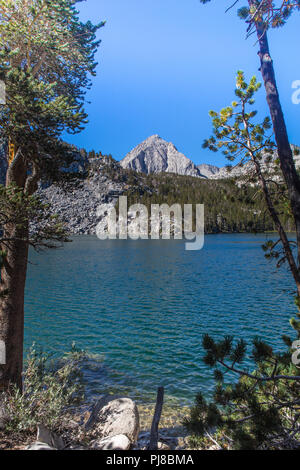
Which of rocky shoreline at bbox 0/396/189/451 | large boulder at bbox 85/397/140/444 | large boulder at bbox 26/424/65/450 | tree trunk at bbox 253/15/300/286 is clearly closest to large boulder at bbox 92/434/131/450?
rocky shoreline at bbox 0/396/189/451

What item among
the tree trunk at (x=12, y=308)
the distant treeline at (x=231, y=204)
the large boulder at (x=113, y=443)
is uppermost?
the distant treeline at (x=231, y=204)

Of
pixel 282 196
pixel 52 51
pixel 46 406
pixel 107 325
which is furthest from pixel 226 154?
Result: pixel 107 325

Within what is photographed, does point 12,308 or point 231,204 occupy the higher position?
point 231,204

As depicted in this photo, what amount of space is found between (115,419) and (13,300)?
4.34m

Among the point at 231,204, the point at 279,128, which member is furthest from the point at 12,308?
the point at 279,128

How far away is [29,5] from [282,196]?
809 cm

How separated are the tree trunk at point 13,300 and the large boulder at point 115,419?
2.45m

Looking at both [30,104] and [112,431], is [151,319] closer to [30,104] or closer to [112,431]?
[112,431]

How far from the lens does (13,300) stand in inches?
316

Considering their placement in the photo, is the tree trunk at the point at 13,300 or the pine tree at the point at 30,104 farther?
the tree trunk at the point at 13,300

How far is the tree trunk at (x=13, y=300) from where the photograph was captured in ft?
25.9

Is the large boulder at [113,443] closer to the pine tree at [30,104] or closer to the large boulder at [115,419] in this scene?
the large boulder at [115,419]

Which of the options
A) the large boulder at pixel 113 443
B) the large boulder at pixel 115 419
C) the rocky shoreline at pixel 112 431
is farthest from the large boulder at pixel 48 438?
the large boulder at pixel 115 419

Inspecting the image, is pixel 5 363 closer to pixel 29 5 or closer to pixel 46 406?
pixel 46 406
